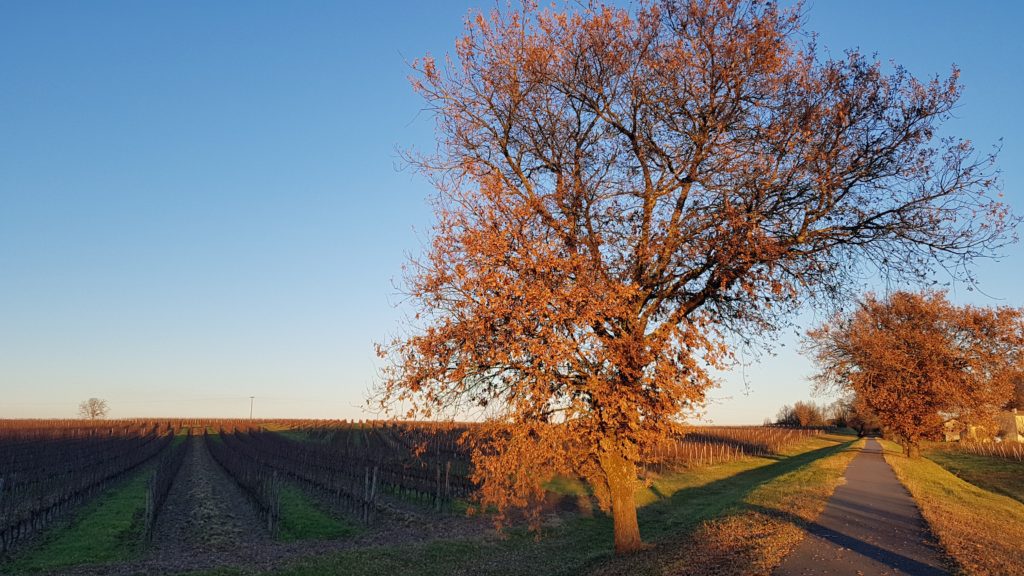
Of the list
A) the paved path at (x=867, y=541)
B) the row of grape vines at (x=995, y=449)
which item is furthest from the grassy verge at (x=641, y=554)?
the row of grape vines at (x=995, y=449)

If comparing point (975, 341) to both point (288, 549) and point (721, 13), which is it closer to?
point (721, 13)

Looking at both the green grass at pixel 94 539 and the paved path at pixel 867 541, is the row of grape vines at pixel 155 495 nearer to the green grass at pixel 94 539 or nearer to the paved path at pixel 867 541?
the green grass at pixel 94 539

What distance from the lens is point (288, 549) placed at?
2064 cm

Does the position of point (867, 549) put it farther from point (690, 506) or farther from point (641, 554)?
point (690, 506)

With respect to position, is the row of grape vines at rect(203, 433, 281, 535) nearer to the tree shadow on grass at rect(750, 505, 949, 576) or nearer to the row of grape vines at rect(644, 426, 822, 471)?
the row of grape vines at rect(644, 426, 822, 471)

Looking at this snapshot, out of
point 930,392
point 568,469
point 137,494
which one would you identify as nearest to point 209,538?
point 137,494

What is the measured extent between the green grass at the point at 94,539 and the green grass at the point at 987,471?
1308 inches

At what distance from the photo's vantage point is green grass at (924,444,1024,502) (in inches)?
1159

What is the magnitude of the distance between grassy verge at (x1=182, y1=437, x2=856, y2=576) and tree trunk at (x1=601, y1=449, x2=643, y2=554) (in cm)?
39

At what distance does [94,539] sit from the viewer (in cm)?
2197

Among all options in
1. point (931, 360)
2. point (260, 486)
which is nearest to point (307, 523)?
point (260, 486)

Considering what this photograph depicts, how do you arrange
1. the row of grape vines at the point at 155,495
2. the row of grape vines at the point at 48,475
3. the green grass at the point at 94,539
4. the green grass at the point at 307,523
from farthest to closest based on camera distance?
the green grass at the point at 307,523, the row of grape vines at the point at 48,475, the row of grape vines at the point at 155,495, the green grass at the point at 94,539

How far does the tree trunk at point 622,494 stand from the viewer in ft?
39.9

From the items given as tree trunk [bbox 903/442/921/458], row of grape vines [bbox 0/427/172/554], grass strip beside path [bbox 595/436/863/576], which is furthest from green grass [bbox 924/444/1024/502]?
row of grape vines [bbox 0/427/172/554]
